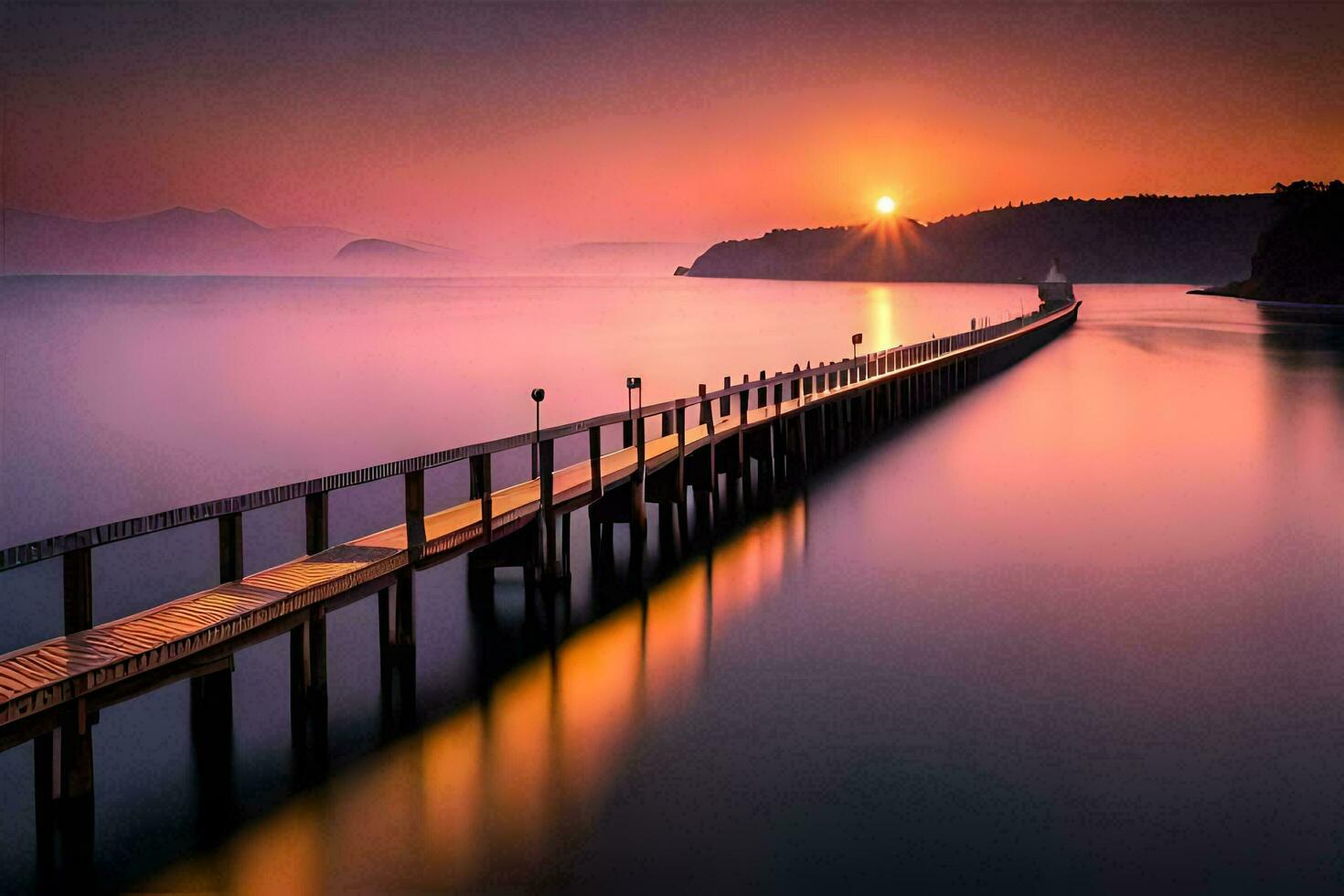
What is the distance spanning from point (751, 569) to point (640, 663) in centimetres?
412

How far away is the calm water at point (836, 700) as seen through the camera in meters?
8.32

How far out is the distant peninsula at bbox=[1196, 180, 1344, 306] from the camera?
11775 cm

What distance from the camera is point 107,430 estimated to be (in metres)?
35.9

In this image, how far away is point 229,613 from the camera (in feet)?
27.1

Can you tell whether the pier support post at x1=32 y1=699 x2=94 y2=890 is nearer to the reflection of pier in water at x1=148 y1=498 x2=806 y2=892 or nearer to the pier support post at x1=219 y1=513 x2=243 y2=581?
the reflection of pier in water at x1=148 y1=498 x2=806 y2=892

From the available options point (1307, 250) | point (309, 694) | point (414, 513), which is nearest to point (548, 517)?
point (414, 513)

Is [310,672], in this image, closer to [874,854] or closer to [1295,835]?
[874,854]

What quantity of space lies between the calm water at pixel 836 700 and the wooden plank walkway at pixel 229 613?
1.21m

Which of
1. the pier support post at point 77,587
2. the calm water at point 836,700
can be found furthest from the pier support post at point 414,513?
the pier support post at point 77,587

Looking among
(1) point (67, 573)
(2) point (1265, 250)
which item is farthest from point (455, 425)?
(2) point (1265, 250)

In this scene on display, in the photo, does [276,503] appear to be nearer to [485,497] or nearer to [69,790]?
[485,497]

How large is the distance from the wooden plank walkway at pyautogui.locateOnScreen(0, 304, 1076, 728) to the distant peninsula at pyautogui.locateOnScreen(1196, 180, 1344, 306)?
389ft

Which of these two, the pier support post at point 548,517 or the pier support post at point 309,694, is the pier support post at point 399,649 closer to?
the pier support post at point 309,694

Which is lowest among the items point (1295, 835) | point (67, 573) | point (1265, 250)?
point (1295, 835)
